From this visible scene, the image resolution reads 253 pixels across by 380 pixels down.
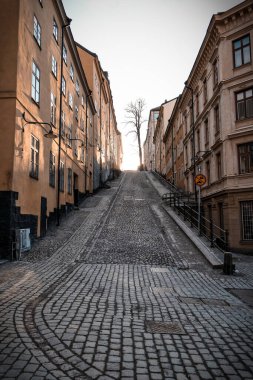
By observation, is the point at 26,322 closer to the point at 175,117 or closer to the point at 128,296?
the point at 128,296

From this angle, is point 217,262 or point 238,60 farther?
point 238,60

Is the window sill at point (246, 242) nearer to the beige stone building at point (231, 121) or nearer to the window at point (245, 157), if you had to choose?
the beige stone building at point (231, 121)

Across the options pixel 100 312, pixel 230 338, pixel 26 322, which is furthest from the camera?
pixel 100 312

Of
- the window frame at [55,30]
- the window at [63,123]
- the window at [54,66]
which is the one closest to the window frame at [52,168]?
the window at [63,123]

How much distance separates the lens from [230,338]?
4.83 m

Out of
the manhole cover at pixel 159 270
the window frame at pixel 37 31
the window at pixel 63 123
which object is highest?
the window frame at pixel 37 31

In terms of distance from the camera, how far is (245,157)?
58.7 feet

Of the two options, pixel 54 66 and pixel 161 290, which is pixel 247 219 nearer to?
pixel 161 290

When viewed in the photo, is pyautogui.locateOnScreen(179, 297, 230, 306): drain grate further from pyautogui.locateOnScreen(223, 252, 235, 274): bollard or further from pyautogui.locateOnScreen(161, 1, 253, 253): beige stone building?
pyautogui.locateOnScreen(161, 1, 253, 253): beige stone building

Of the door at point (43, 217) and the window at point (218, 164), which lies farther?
the window at point (218, 164)

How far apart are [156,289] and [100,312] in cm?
232

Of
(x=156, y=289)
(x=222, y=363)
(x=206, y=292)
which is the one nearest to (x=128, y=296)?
(x=156, y=289)

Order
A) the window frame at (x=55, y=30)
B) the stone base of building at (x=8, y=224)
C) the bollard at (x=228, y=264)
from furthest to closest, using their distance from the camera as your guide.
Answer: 1. the window frame at (x=55, y=30)
2. the stone base of building at (x=8, y=224)
3. the bollard at (x=228, y=264)

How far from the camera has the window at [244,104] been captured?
1784 cm
